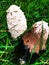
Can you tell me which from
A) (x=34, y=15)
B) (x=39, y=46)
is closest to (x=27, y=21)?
(x=34, y=15)

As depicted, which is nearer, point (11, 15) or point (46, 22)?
point (11, 15)

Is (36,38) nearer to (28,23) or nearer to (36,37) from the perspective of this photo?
(36,37)

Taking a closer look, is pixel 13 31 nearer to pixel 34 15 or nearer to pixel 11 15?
pixel 11 15

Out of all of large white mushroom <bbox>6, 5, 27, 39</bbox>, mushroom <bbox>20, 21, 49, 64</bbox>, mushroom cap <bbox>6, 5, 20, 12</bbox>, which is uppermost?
mushroom cap <bbox>6, 5, 20, 12</bbox>

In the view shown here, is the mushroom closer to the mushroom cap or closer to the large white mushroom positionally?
the large white mushroom

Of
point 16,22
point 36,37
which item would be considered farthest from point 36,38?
point 16,22

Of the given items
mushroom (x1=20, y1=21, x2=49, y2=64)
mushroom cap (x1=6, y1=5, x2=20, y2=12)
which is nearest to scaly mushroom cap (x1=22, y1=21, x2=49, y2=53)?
mushroom (x1=20, y1=21, x2=49, y2=64)

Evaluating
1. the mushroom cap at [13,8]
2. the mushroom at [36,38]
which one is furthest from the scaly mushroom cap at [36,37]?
the mushroom cap at [13,8]
